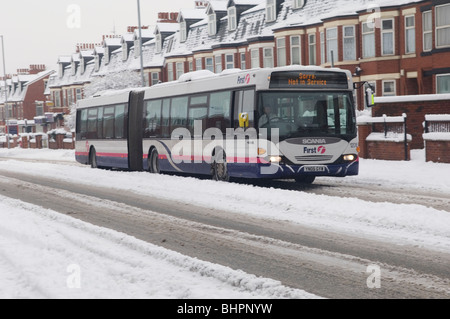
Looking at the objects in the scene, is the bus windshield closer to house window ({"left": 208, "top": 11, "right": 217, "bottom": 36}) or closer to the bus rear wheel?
the bus rear wheel

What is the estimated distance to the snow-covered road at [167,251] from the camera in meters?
6.68

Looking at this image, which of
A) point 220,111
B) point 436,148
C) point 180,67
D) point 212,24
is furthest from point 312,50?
point 220,111

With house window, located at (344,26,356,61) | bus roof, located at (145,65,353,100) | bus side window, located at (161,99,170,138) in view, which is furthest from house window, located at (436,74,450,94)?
bus side window, located at (161,99,170,138)

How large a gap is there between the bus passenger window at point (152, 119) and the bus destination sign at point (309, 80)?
6.55 m

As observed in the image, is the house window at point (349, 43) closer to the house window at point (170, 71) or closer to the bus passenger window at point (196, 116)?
the bus passenger window at point (196, 116)

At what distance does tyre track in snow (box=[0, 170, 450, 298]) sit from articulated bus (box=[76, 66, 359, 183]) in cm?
359

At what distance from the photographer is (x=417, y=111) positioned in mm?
24344

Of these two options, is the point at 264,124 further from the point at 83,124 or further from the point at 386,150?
the point at 83,124

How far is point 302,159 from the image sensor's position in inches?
658

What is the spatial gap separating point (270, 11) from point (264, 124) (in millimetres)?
30479

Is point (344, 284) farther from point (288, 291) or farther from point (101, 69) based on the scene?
point (101, 69)

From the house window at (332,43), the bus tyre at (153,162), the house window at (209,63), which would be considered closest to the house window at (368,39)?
the house window at (332,43)

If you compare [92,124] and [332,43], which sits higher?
[332,43]

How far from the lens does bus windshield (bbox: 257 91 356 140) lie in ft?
54.8
